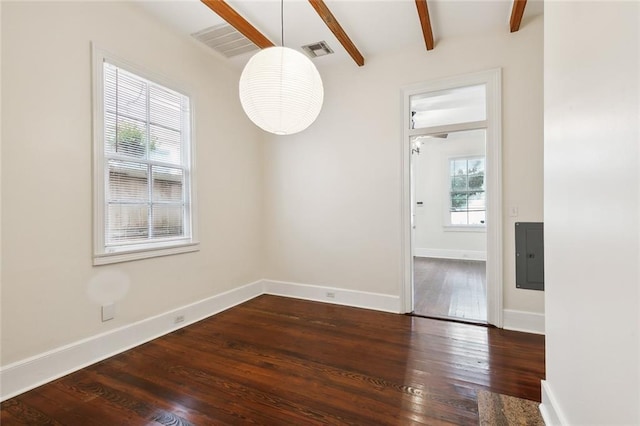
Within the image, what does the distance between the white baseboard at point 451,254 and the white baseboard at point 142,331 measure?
428 centimetres

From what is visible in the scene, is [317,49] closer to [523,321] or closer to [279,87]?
[279,87]

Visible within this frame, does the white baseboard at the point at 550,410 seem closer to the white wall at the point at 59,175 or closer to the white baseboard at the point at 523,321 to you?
the white baseboard at the point at 523,321

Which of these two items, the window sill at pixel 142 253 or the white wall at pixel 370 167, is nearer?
the window sill at pixel 142 253

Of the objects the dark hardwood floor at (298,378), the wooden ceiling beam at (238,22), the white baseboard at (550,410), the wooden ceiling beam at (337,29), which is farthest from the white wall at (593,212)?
the wooden ceiling beam at (238,22)

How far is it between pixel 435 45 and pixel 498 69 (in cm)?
72

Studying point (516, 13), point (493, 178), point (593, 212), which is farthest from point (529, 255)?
point (516, 13)

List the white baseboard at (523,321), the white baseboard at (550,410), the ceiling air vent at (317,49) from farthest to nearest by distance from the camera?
the ceiling air vent at (317,49), the white baseboard at (523,321), the white baseboard at (550,410)

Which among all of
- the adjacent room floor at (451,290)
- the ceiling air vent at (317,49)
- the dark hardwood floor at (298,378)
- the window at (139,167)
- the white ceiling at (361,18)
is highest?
the ceiling air vent at (317,49)

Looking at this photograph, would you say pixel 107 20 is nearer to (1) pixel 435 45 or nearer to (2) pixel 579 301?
(1) pixel 435 45

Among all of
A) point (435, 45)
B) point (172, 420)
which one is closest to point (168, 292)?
point (172, 420)

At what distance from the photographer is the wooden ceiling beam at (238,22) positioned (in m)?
2.40

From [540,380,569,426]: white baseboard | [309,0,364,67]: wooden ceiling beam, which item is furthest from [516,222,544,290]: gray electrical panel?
[309,0,364,67]: wooden ceiling beam

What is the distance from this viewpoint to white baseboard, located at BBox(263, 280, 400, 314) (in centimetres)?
337

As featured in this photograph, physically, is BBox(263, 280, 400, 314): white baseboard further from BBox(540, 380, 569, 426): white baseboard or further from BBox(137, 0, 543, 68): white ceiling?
BBox(137, 0, 543, 68): white ceiling
